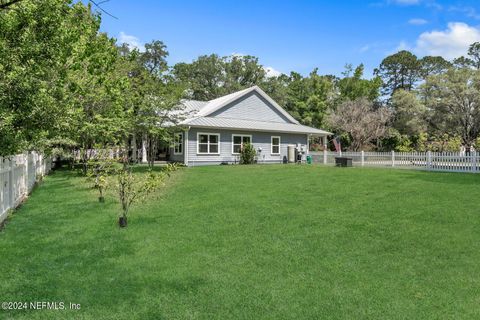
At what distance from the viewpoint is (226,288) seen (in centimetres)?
383

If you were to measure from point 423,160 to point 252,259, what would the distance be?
16549 millimetres

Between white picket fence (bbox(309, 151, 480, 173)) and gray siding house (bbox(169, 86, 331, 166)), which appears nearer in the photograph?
white picket fence (bbox(309, 151, 480, 173))

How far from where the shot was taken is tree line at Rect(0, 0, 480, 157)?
432cm

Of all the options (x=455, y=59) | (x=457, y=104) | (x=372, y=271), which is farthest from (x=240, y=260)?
(x=455, y=59)

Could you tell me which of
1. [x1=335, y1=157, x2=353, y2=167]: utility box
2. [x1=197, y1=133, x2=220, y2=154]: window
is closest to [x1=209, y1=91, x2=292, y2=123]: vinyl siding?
[x1=197, y1=133, x2=220, y2=154]: window

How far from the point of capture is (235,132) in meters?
24.2

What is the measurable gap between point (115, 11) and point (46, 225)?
4917 millimetres

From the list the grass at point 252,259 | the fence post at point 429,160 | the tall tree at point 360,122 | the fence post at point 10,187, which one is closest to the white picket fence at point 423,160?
the fence post at point 429,160

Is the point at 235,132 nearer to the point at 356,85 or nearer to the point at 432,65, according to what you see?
the point at 356,85

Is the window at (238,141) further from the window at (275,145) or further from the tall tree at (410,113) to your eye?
the tall tree at (410,113)

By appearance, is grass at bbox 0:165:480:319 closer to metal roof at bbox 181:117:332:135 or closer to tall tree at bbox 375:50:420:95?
metal roof at bbox 181:117:332:135

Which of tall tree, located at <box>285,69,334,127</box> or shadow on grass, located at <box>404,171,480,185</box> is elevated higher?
tall tree, located at <box>285,69,334,127</box>

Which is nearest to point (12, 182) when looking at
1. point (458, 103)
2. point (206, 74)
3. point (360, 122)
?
point (360, 122)

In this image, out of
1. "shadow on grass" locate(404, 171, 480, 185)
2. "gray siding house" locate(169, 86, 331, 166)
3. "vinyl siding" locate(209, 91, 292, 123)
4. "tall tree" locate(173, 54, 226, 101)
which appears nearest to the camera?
"shadow on grass" locate(404, 171, 480, 185)
